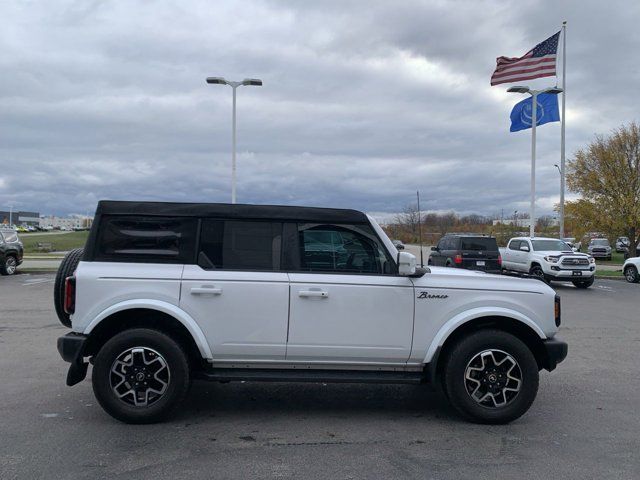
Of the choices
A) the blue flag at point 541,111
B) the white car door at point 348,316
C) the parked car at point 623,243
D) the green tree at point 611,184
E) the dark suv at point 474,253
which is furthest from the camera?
the parked car at point 623,243

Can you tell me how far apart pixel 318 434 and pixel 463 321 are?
63.4 inches

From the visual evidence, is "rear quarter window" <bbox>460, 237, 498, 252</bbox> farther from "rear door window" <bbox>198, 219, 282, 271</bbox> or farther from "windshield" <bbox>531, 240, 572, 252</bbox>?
"rear door window" <bbox>198, 219, 282, 271</bbox>

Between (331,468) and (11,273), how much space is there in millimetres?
20823

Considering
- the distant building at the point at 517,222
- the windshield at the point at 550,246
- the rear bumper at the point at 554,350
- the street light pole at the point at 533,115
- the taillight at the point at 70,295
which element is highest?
the street light pole at the point at 533,115

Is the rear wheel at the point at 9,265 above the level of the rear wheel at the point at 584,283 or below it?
above

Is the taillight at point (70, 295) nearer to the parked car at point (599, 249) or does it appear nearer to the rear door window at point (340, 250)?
the rear door window at point (340, 250)

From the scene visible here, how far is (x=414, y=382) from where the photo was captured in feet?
16.7

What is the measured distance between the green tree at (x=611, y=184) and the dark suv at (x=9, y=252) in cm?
3068

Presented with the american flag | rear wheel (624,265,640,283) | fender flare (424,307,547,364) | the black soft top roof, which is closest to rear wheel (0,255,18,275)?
the black soft top roof

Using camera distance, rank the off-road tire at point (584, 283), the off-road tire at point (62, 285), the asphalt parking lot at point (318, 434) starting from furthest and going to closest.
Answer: the off-road tire at point (584, 283) → the off-road tire at point (62, 285) → the asphalt parking lot at point (318, 434)

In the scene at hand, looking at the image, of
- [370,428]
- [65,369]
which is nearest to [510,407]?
[370,428]

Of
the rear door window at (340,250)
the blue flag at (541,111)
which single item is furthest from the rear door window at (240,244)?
the blue flag at (541,111)

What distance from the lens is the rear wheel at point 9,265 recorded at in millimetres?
20859

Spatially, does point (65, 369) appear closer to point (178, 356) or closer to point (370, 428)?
point (178, 356)
